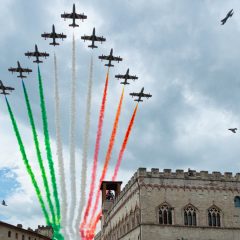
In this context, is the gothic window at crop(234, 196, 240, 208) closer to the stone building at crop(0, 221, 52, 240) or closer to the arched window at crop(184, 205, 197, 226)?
the arched window at crop(184, 205, 197, 226)

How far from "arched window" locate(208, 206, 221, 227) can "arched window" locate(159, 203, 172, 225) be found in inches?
197

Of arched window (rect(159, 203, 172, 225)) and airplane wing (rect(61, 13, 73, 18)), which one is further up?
airplane wing (rect(61, 13, 73, 18))

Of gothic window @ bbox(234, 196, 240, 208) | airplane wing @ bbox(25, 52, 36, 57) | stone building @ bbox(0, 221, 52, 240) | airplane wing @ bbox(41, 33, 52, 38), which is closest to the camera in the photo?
gothic window @ bbox(234, 196, 240, 208)

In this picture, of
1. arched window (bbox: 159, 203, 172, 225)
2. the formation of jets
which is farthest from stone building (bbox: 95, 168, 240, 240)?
the formation of jets

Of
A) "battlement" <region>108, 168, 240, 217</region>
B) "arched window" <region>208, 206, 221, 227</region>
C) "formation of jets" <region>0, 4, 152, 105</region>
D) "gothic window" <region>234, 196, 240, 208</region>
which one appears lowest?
"arched window" <region>208, 206, 221, 227</region>

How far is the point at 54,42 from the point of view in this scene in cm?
6762

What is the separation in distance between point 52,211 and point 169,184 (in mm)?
24461

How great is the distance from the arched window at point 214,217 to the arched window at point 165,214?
197 inches

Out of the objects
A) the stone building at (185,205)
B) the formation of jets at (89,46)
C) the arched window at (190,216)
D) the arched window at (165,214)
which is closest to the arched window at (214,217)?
the stone building at (185,205)

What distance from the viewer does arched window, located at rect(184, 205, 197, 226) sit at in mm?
52875

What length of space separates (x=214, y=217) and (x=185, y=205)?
12.9 feet

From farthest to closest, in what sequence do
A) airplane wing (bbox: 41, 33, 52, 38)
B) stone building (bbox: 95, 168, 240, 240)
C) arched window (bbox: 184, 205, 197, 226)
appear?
airplane wing (bbox: 41, 33, 52, 38)
arched window (bbox: 184, 205, 197, 226)
stone building (bbox: 95, 168, 240, 240)

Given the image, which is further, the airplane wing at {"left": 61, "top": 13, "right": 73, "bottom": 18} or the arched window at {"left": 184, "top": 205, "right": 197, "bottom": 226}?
the airplane wing at {"left": 61, "top": 13, "right": 73, "bottom": 18}

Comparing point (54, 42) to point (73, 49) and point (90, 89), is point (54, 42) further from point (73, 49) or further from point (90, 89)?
point (90, 89)
